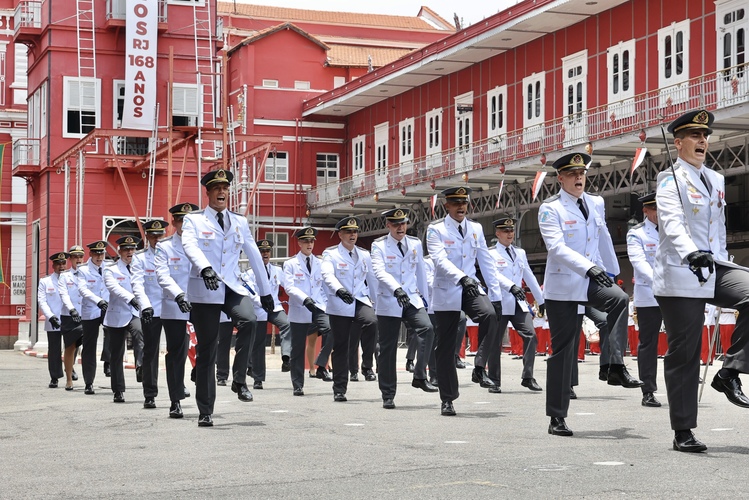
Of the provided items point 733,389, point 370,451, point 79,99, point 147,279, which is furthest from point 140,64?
point 733,389

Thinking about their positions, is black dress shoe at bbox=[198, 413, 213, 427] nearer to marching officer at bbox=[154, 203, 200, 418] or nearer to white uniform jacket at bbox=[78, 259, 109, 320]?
marching officer at bbox=[154, 203, 200, 418]

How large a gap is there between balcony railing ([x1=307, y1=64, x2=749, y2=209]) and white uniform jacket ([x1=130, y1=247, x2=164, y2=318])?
13.1 meters

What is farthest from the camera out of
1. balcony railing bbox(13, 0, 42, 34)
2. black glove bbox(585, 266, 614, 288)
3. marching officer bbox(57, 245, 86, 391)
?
balcony railing bbox(13, 0, 42, 34)

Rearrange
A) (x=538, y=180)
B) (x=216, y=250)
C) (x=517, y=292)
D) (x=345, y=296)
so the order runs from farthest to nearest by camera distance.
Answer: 1. (x=538, y=180)
2. (x=517, y=292)
3. (x=345, y=296)
4. (x=216, y=250)

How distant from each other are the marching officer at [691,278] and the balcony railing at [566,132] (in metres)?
16.9

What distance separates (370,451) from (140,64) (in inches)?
1166

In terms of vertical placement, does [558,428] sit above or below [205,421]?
above

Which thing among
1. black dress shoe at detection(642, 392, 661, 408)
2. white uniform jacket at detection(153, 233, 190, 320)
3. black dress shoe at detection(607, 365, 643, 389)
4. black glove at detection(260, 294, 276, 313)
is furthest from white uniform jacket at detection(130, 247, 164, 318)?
black dress shoe at detection(607, 365, 643, 389)

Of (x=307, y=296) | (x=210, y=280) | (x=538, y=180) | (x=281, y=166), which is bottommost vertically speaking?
(x=307, y=296)

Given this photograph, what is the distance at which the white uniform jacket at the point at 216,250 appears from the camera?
37.8 feet

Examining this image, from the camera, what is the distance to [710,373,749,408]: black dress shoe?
828 cm

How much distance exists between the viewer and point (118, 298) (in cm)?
1608

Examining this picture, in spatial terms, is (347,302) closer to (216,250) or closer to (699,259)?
(216,250)

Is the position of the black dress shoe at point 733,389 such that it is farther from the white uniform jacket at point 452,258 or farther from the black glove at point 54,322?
the black glove at point 54,322
